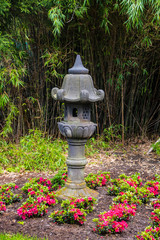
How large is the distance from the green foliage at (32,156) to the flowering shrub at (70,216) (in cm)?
173

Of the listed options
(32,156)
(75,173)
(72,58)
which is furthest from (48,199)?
(72,58)

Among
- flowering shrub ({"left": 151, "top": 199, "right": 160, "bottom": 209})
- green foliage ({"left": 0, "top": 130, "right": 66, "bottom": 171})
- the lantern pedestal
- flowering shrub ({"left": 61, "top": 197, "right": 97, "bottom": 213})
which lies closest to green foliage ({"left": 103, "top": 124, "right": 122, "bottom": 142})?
green foliage ({"left": 0, "top": 130, "right": 66, "bottom": 171})

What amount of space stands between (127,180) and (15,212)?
120cm

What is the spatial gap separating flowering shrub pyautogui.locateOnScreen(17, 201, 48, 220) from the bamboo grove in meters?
2.29

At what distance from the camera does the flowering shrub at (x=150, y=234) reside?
2.23 metres

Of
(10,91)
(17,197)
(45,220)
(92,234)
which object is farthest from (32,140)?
(92,234)

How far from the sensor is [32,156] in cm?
456

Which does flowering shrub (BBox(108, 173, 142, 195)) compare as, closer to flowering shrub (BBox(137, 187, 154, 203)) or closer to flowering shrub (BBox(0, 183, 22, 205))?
flowering shrub (BBox(137, 187, 154, 203))

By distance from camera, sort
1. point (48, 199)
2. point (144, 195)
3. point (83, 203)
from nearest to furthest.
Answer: point (83, 203) < point (48, 199) < point (144, 195)

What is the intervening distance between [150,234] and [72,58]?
12.3 ft

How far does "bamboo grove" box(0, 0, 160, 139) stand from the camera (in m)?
4.89

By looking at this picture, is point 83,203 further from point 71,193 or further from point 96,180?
point 96,180

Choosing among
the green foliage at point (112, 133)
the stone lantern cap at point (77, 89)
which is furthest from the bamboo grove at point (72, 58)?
the stone lantern cap at point (77, 89)

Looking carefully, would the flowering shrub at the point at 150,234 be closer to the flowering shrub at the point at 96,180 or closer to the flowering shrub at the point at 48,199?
the flowering shrub at the point at 48,199
